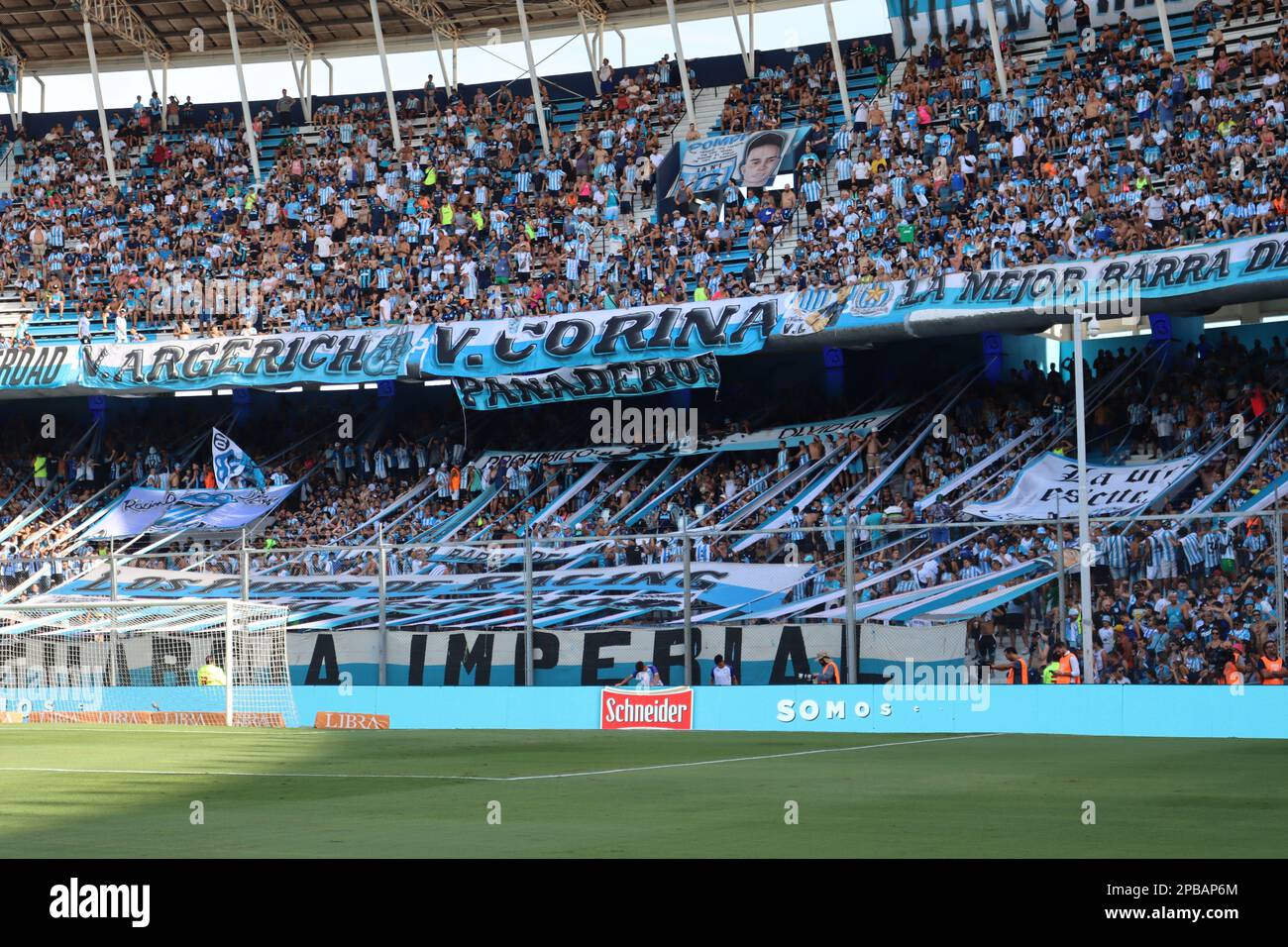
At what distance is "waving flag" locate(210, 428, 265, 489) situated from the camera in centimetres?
4175

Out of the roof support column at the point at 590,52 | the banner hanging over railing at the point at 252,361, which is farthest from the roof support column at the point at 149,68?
the banner hanging over railing at the point at 252,361

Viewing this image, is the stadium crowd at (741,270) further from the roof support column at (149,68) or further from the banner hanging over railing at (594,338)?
the roof support column at (149,68)

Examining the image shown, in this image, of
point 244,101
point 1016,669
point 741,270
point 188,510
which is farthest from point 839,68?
point 1016,669

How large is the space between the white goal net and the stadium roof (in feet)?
73.0

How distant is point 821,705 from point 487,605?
8.82 metres

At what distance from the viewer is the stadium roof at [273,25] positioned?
48.5 meters

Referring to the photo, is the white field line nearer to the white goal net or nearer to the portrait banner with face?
the white goal net

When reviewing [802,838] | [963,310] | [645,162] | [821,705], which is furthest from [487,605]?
[802,838]

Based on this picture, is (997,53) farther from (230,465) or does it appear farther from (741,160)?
(230,465)

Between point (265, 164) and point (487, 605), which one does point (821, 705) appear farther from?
point (265, 164)

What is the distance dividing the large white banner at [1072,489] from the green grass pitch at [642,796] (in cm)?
1049

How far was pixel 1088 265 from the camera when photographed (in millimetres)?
32812
